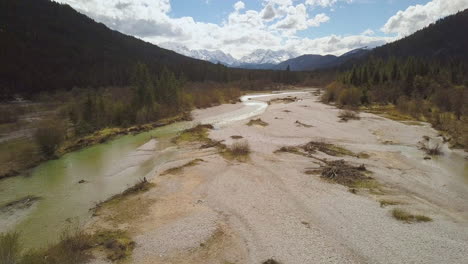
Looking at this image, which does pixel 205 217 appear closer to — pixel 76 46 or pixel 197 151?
pixel 197 151

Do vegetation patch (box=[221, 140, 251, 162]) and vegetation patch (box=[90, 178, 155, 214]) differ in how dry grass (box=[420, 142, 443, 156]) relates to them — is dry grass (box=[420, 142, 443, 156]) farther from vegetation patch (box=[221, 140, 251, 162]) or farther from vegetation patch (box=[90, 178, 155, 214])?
vegetation patch (box=[90, 178, 155, 214])

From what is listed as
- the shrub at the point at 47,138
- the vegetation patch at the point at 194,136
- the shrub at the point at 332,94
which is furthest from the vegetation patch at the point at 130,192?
the shrub at the point at 332,94

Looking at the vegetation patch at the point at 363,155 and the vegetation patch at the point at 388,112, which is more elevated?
the vegetation patch at the point at 388,112

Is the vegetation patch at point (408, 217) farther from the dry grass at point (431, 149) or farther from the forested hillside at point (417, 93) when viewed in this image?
the forested hillside at point (417, 93)

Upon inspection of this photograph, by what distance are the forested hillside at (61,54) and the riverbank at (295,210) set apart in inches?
2188

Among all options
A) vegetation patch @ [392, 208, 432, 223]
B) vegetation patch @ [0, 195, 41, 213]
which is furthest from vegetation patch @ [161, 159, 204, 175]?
vegetation patch @ [392, 208, 432, 223]

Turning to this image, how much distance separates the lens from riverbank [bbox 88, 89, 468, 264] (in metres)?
10.9

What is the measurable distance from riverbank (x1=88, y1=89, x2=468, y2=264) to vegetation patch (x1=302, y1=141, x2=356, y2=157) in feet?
0.90

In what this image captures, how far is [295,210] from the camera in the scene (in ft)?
47.4

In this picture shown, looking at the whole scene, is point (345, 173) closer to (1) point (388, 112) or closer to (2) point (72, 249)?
(2) point (72, 249)

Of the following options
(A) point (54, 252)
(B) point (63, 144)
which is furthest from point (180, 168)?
(B) point (63, 144)

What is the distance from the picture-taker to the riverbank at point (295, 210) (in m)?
10.9

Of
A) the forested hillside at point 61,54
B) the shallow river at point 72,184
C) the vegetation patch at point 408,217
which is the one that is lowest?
the shallow river at point 72,184

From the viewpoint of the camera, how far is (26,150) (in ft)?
86.7
